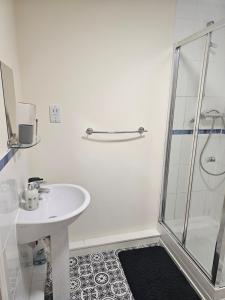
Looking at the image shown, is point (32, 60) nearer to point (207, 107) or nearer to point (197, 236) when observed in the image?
point (207, 107)

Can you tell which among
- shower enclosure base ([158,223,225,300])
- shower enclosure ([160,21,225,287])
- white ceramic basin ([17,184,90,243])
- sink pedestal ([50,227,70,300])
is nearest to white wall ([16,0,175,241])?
shower enclosure ([160,21,225,287])

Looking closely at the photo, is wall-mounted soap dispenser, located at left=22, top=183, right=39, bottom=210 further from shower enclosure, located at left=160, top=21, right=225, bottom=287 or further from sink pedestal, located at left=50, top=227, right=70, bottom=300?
shower enclosure, located at left=160, top=21, right=225, bottom=287

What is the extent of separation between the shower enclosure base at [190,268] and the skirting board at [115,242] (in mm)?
120

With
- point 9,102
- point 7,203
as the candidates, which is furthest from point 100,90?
point 7,203

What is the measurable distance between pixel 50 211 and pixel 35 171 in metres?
0.46

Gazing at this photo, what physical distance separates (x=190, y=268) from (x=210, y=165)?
3.34ft

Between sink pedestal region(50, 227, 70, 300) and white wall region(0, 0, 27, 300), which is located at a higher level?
white wall region(0, 0, 27, 300)

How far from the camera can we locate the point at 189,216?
6.93 feet

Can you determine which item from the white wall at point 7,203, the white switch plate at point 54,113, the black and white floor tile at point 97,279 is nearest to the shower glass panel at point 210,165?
the black and white floor tile at point 97,279

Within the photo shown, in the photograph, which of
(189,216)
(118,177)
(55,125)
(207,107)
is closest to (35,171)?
(55,125)

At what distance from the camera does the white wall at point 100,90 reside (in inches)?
62.6

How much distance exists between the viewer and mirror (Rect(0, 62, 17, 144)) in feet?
3.49

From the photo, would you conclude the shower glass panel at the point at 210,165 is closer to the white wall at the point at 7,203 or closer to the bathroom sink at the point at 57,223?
the bathroom sink at the point at 57,223

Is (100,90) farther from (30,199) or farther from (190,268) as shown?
(190,268)
